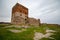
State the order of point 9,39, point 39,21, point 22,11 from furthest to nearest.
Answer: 1. point 22,11
2. point 39,21
3. point 9,39

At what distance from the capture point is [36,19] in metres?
20.2

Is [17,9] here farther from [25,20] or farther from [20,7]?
[25,20]

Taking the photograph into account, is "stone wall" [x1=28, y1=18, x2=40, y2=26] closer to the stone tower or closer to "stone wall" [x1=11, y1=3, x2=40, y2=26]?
"stone wall" [x1=11, y1=3, x2=40, y2=26]

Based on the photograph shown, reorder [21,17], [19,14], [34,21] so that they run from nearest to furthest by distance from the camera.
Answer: [34,21] → [21,17] → [19,14]

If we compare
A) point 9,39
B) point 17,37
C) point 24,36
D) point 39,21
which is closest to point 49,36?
point 24,36

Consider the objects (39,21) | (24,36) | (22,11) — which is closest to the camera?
(24,36)

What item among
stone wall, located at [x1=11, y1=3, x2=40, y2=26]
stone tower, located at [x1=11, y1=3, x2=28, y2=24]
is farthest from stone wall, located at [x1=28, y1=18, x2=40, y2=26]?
stone tower, located at [x1=11, y1=3, x2=28, y2=24]

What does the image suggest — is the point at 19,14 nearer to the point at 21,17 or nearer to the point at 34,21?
the point at 21,17

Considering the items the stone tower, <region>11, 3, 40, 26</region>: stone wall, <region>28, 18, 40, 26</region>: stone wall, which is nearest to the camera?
<region>28, 18, 40, 26</region>: stone wall

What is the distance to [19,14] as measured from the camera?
21.2m

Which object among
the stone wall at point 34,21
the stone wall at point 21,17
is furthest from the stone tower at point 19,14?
the stone wall at point 34,21

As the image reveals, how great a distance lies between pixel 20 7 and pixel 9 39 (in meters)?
10.8

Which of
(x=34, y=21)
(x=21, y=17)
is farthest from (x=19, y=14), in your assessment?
(x=34, y=21)

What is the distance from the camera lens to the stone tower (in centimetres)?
2048
